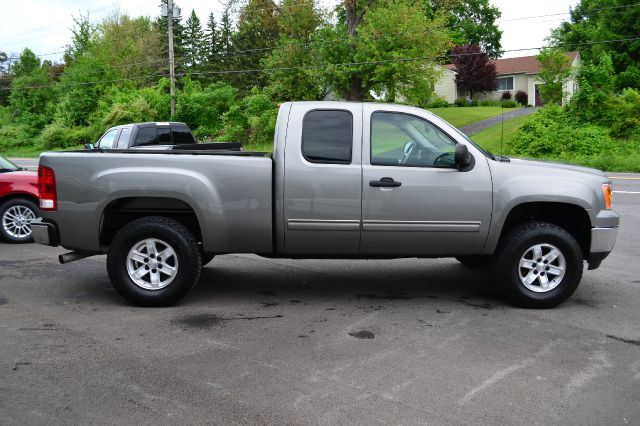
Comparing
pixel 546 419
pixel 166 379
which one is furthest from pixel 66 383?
pixel 546 419

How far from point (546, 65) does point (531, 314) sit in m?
31.1

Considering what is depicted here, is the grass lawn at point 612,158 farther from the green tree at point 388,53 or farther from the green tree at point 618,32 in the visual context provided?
the green tree at point 618,32

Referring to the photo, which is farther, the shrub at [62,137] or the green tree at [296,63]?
the shrub at [62,137]

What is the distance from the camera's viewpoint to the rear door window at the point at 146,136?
1451 centimetres

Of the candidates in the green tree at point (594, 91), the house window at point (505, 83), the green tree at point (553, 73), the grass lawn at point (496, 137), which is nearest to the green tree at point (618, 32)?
the green tree at point (553, 73)

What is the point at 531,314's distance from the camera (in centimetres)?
600

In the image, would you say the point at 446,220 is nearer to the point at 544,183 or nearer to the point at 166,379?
the point at 544,183

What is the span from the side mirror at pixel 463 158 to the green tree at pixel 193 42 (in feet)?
226

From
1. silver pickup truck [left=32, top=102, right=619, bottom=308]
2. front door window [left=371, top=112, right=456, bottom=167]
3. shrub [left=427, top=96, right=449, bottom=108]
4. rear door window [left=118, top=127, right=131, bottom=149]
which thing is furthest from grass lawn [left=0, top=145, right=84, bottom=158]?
front door window [left=371, top=112, right=456, bottom=167]

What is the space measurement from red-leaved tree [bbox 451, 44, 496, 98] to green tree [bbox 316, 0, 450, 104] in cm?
2299

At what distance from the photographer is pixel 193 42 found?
2936 inches

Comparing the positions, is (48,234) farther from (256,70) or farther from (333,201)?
(256,70)

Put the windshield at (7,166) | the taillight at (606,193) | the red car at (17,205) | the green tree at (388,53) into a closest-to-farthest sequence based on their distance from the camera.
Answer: the taillight at (606,193)
the red car at (17,205)
the windshield at (7,166)
the green tree at (388,53)

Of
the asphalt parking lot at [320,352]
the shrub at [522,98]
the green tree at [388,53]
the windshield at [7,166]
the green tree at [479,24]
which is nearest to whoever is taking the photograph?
the asphalt parking lot at [320,352]
